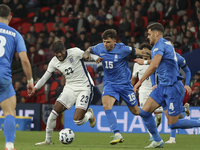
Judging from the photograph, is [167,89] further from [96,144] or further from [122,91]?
[96,144]

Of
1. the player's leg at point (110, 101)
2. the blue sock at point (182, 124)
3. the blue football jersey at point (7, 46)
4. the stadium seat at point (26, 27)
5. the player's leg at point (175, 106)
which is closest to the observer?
the blue football jersey at point (7, 46)

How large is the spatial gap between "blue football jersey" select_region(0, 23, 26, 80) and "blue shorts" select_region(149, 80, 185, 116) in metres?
2.96

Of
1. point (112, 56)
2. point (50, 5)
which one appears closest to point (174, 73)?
point (112, 56)

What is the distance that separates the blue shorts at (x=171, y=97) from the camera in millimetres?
7461

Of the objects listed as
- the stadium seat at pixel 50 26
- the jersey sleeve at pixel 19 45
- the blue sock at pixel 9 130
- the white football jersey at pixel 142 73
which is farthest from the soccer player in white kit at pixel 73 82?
the stadium seat at pixel 50 26

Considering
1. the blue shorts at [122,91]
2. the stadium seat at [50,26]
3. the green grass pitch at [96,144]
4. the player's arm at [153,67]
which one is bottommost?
the green grass pitch at [96,144]

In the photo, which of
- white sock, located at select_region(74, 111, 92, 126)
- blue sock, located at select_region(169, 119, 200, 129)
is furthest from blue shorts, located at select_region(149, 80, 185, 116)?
white sock, located at select_region(74, 111, 92, 126)

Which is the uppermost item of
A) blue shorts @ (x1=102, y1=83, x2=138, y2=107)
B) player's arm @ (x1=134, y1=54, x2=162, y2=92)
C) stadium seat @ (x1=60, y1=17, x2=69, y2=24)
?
stadium seat @ (x1=60, y1=17, x2=69, y2=24)

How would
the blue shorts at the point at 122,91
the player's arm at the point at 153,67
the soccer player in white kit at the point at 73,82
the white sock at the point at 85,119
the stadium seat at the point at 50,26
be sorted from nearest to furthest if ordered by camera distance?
the player's arm at the point at 153,67
the blue shorts at the point at 122,91
the soccer player in white kit at the point at 73,82
the white sock at the point at 85,119
the stadium seat at the point at 50,26

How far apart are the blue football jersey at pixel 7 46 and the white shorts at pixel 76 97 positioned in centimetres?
323

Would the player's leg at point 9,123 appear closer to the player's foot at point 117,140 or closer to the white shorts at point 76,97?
the player's foot at point 117,140

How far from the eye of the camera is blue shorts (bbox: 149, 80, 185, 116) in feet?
24.5

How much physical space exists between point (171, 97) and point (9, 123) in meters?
3.17

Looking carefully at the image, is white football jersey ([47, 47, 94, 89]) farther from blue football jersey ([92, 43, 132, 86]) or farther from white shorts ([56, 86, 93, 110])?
blue football jersey ([92, 43, 132, 86])
